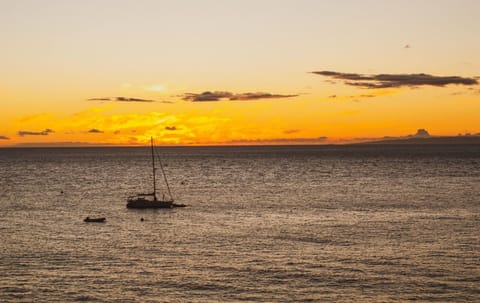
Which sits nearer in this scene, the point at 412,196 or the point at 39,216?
the point at 39,216

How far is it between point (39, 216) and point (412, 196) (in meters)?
59.6

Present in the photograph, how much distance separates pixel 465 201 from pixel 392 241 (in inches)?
1557

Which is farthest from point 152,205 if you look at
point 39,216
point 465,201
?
point 465,201

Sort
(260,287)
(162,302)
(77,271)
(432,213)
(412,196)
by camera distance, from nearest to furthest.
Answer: (162,302)
(260,287)
(77,271)
(432,213)
(412,196)

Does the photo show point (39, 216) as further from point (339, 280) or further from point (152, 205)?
point (339, 280)

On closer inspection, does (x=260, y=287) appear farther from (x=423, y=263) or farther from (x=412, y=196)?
(x=412, y=196)

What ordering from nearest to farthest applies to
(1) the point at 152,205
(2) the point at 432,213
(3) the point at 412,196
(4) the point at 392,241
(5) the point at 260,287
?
(5) the point at 260,287
(4) the point at 392,241
(2) the point at 432,213
(1) the point at 152,205
(3) the point at 412,196

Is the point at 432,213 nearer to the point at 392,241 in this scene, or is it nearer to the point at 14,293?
the point at 392,241

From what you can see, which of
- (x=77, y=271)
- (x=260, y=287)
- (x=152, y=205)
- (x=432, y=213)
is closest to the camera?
(x=260, y=287)

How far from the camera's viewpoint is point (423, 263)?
53.8 m

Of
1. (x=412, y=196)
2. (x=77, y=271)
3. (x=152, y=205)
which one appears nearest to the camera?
(x=77, y=271)

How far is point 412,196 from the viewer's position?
109 metres

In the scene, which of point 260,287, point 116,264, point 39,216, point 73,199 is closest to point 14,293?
point 116,264

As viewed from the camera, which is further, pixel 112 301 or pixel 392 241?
pixel 392 241
